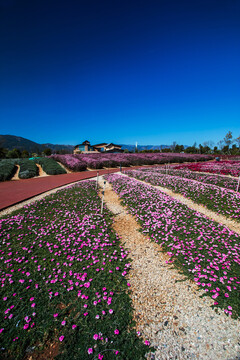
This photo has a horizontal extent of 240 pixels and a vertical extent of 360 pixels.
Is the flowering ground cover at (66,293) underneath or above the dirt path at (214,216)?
above

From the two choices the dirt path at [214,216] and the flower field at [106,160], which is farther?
the flower field at [106,160]

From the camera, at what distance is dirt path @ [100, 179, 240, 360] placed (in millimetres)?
2445

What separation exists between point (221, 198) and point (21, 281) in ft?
30.0

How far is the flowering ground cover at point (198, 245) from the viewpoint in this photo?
3.29 metres

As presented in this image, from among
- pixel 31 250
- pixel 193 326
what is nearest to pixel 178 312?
pixel 193 326

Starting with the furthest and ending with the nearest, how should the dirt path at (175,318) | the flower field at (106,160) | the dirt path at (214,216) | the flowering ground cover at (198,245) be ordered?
1. the flower field at (106,160)
2. the dirt path at (214,216)
3. the flowering ground cover at (198,245)
4. the dirt path at (175,318)

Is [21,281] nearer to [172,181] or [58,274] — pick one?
[58,274]

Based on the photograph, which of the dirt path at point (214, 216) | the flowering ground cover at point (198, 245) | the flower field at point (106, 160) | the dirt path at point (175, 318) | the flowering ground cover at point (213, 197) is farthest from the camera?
the flower field at point (106, 160)

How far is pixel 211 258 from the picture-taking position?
13.7 feet

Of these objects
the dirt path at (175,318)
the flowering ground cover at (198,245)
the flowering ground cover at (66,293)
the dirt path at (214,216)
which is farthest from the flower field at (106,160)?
the dirt path at (175,318)

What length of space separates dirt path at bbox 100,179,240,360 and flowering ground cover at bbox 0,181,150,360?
0.90 ft

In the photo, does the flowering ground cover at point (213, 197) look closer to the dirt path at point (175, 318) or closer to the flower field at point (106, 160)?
the dirt path at point (175, 318)

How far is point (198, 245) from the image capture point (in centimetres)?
470

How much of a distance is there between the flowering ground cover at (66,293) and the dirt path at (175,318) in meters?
0.28
